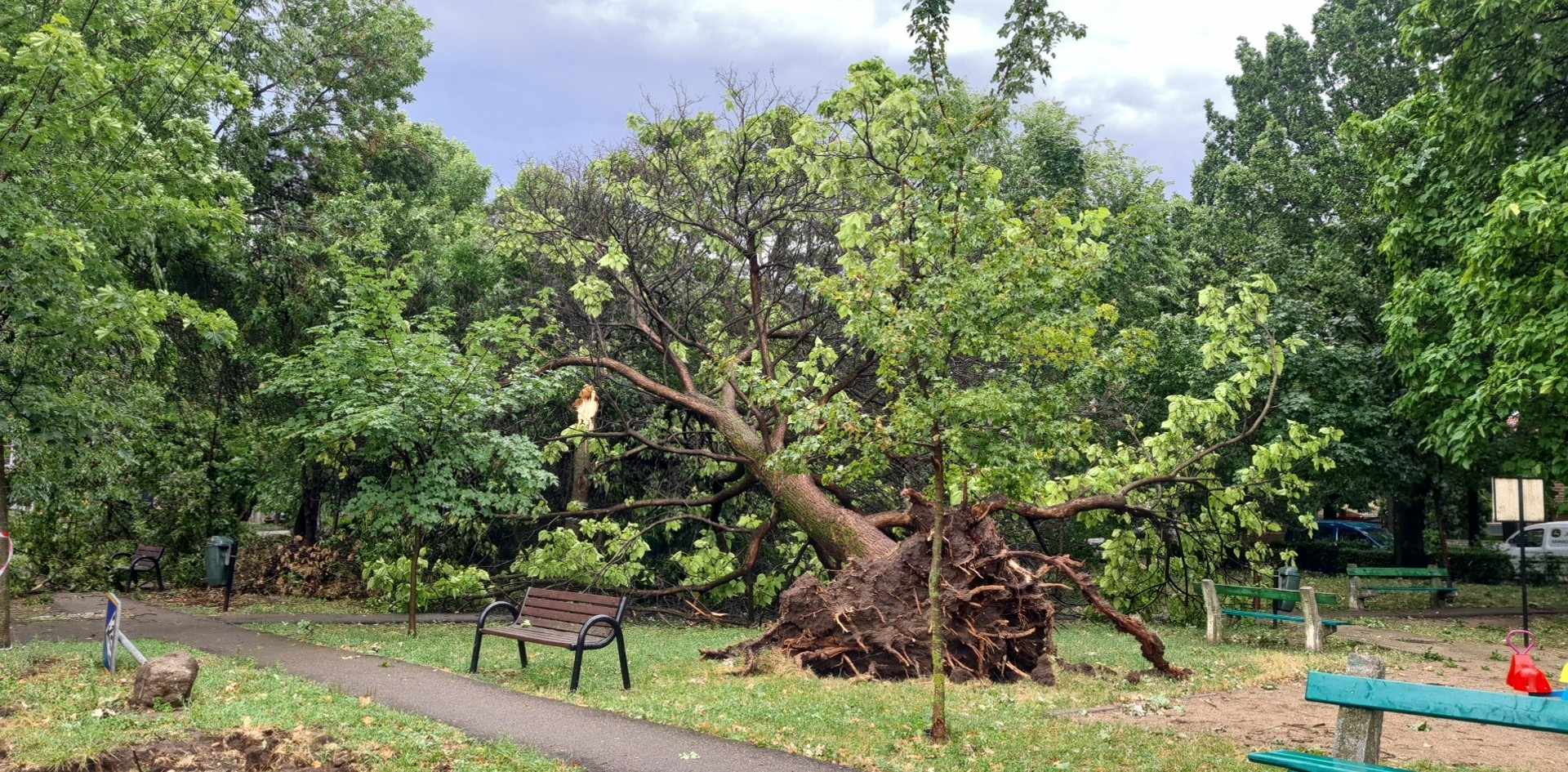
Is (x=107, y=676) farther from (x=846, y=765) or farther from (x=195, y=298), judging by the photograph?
(x=195, y=298)

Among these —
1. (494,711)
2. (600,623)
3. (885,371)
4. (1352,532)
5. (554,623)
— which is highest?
(885,371)

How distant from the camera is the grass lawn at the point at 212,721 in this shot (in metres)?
5.67

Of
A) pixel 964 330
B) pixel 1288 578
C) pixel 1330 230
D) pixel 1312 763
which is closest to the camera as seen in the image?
pixel 1312 763

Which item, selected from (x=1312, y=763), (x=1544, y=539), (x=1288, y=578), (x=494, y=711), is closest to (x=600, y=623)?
(x=494, y=711)

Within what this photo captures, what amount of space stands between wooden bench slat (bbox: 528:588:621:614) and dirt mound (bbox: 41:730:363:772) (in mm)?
3116

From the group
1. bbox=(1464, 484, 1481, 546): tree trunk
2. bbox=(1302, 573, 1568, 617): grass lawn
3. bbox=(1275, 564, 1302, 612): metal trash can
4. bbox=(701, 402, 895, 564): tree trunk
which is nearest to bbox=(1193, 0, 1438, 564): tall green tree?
bbox=(1302, 573, 1568, 617): grass lawn

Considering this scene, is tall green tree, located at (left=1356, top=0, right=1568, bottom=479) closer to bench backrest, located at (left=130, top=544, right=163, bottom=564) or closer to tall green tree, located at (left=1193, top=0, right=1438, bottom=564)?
tall green tree, located at (left=1193, top=0, right=1438, bottom=564)

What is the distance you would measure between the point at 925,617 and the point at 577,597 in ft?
10.1

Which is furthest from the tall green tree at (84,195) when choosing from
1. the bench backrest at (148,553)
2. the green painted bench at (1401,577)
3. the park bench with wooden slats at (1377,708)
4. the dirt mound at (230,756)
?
the green painted bench at (1401,577)

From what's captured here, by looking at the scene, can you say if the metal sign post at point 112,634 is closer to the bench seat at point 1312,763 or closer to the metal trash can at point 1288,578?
the bench seat at point 1312,763

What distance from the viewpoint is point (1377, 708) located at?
4348 mm

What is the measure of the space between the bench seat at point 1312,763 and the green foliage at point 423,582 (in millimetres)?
11208

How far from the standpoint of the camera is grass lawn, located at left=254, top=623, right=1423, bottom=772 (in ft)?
20.6

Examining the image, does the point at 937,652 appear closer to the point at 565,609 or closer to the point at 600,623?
the point at 600,623
